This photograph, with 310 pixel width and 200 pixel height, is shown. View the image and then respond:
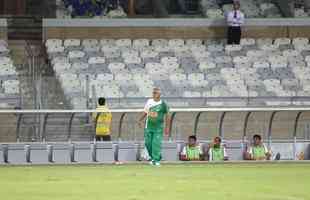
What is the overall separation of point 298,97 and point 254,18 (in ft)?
23.4

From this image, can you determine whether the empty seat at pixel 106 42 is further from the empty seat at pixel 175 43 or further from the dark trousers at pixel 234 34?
the dark trousers at pixel 234 34

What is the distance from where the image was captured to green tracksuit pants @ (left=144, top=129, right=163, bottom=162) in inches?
839

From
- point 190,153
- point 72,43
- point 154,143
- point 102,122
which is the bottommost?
point 190,153

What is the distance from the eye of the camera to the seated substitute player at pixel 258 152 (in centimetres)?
2321

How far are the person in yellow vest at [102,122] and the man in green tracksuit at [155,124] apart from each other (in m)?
2.22

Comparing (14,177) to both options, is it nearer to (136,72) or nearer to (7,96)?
(7,96)

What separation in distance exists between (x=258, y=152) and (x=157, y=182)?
Answer: 289 inches

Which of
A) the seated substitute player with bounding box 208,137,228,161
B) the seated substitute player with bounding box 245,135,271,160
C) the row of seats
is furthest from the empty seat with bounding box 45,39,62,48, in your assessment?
the seated substitute player with bounding box 245,135,271,160

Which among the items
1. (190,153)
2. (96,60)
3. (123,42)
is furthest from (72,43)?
(190,153)

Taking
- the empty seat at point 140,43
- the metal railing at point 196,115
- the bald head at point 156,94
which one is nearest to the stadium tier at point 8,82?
the metal railing at point 196,115

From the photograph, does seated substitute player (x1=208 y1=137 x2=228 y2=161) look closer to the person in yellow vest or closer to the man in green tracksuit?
the man in green tracksuit

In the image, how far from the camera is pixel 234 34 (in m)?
32.7

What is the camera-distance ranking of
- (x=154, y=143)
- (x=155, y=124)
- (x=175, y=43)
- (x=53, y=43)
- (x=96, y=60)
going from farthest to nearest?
(x=175, y=43), (x=53, y=43), (x=96, y=60), (x=155, y=124), (x=154, y=143)

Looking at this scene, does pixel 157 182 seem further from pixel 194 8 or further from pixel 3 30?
pixel 194 8
